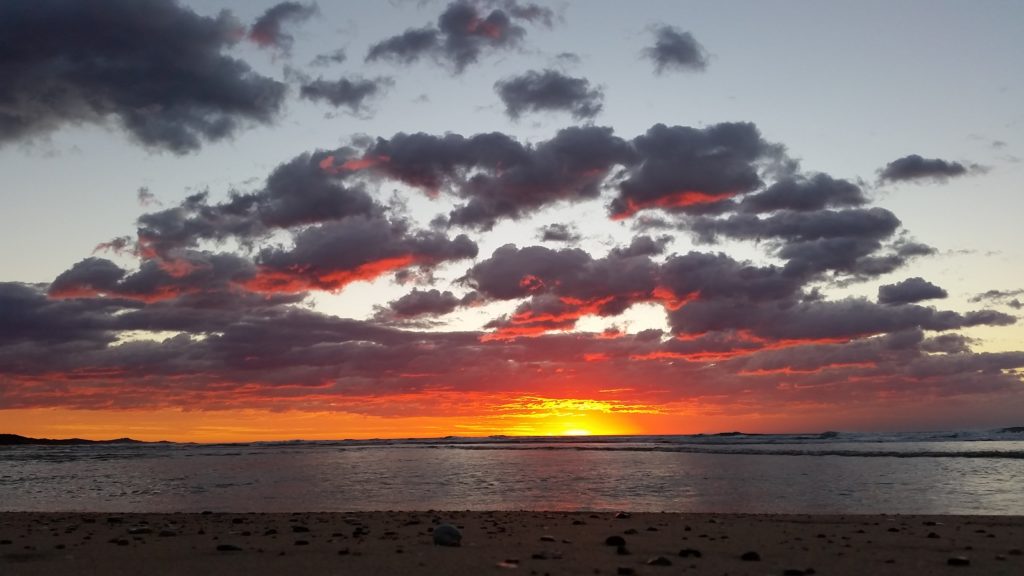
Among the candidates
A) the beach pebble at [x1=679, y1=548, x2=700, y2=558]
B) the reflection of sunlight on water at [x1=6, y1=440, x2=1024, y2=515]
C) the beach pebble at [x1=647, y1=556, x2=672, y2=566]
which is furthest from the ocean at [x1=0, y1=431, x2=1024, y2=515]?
the beach pebble at [x1=647, y1=556, x2=672, y2=566]

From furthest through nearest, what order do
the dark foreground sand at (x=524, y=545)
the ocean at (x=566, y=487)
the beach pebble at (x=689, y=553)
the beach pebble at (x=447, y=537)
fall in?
the ocean at (x=566, y=487) < the beach pebble at (x=447, y=537) < the beach pebble at (x=689, y=553) < the dark foreground sand at (x=524, y=545)

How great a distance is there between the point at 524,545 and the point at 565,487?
17.2m

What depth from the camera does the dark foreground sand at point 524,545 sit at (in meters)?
11.0

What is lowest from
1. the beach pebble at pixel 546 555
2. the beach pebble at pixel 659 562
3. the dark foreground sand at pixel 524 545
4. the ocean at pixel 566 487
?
the ocean at pixel 566 487

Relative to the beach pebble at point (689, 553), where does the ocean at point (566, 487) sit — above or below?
below

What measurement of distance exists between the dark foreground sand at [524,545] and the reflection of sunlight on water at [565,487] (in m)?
4.94

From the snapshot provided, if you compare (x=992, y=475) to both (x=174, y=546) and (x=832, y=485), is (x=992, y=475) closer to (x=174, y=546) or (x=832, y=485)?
(x=832, y=485)

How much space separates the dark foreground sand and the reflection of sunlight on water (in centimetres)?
494

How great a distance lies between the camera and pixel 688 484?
3052 centimetres

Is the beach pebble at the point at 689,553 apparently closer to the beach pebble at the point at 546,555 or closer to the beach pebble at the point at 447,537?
the beach pebble at the point at 546,555

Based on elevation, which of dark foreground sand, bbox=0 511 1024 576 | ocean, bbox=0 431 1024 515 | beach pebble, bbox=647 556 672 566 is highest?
beach pebble, bbox=647 556 672 566

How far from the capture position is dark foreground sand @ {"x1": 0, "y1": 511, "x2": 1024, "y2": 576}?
36.1 ft

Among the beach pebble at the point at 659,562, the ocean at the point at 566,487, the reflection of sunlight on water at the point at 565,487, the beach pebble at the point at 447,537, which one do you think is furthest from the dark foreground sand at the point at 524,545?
the reflection of sunlight on water at the point at 565,487

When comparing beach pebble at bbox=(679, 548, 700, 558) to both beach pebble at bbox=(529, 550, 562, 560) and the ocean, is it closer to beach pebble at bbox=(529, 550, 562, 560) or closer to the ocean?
beach pebble at bbox=(529, 550, 562, 560)
